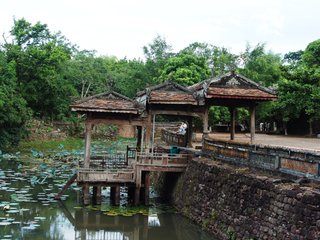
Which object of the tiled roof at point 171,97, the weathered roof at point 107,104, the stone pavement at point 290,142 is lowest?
the stone pavement at point 290,142

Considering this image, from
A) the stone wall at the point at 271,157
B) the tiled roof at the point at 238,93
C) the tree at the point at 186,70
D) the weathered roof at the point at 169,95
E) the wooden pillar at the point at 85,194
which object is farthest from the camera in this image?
the tree at the point at 186,70

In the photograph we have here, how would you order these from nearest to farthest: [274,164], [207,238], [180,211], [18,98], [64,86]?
[274,164] → [207,238] → [180,211] → [18,98] → [64,86]

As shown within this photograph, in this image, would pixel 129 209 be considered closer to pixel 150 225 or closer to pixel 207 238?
pixel 150 225

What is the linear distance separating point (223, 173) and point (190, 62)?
27381 mm

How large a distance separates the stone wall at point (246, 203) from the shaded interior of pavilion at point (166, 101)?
2599mm

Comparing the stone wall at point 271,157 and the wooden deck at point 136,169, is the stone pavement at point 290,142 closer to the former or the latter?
the wooden deck at point 136,169

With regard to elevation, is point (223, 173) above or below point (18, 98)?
below

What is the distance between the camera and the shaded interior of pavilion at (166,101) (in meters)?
19.5

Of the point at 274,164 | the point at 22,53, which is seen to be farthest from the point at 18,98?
the point at 274,164

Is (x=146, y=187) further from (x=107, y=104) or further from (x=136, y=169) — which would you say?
(x=107, y=104)

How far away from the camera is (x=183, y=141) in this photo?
77.8ft

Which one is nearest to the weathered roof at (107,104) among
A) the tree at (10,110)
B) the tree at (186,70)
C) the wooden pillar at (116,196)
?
the wooden pillar at (116,196)

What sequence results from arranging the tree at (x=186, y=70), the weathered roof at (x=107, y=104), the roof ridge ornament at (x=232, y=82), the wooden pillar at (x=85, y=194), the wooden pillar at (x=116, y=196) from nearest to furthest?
the weathered roof at (x=107, y=104)
the wooden pillar at (x=85, y=194)
the roof ridge ornament at (x=232, y=82)
the wooden pillar at (x=116, y=196)
the tree at (x=186, y=70)

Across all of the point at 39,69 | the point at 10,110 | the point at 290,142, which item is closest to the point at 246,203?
the point at 290,142
